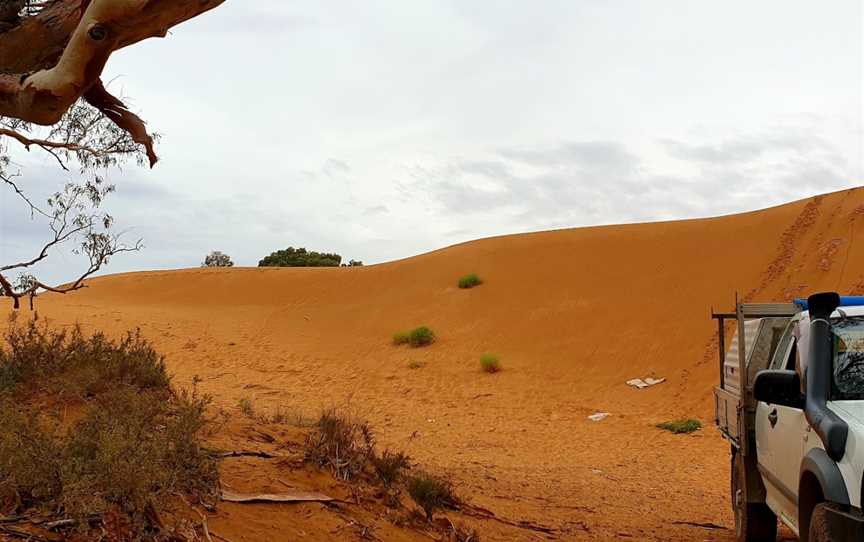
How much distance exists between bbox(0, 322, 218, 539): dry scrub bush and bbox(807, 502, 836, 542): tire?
149 inches

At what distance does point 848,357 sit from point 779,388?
0.59 meters

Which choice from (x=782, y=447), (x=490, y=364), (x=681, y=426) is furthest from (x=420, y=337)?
(x=782, y=447)

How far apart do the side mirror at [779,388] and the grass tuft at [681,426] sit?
1262 centimetres

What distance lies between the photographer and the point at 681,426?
54.5 ft

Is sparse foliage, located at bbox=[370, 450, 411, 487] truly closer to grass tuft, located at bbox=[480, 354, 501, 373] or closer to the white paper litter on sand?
the white paper litter on sand

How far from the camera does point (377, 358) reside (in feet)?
89.0

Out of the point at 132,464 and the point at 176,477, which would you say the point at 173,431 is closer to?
the point at 176,477

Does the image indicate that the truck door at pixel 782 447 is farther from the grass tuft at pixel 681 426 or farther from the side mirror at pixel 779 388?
the grass tuft at pixel 681 426

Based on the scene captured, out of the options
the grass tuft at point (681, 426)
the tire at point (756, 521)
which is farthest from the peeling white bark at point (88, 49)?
the grass tuft at point (681, 426)

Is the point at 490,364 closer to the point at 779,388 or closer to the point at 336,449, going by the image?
the point at 336,449

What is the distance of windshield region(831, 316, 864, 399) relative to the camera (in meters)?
4.52

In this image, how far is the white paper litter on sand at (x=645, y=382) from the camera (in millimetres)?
20922

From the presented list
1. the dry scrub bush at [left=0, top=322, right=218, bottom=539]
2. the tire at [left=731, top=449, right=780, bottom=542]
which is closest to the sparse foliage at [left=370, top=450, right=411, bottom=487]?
the dry scrub bush at [left=0, top=322, right=218, bottom=539]

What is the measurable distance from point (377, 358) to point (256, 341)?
21.4 feet
